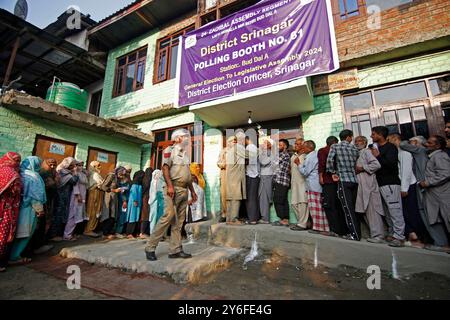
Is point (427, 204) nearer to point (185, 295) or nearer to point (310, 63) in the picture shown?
point (310, 63)

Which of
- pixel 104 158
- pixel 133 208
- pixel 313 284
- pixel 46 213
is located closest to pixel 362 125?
pixel 313 284

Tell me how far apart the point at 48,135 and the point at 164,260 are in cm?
493

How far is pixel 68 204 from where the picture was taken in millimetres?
4492

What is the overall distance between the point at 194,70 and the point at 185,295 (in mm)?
5000

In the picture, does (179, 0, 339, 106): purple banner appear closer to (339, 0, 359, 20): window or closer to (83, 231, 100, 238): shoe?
(339, 0, 359, 20): window

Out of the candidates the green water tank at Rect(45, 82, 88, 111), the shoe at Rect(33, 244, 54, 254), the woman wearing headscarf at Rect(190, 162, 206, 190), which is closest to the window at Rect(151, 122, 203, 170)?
the woman wearing headscarf at Rect(190, 162, 206, 190)

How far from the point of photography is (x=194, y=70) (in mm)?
5492

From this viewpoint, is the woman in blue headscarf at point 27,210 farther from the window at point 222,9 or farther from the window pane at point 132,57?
the window pane at point 132,57

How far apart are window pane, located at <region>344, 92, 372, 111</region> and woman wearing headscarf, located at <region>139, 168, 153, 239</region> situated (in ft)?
16.1

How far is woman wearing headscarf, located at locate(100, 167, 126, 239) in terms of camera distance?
4.89m

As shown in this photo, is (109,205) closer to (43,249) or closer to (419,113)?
(43,249)

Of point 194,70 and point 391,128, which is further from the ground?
point 194,70

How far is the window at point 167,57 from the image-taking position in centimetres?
729

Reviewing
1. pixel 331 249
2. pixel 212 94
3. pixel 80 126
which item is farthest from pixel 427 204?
pixel 80 126
